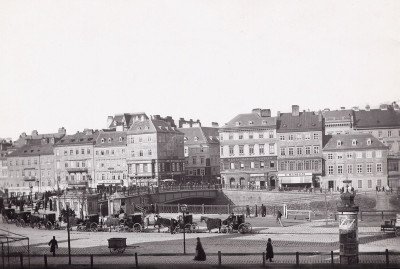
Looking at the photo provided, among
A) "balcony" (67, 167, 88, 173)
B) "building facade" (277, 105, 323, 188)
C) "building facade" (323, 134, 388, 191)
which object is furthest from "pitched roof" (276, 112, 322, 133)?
"balcony" (67, 167, 88, 173)

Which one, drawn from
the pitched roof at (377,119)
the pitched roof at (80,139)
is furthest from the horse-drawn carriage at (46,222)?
the pitched roof at (377,119)

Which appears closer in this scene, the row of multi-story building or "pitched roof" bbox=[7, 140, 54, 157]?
the row of multi-story building

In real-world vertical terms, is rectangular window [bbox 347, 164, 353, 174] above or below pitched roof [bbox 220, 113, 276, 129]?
below

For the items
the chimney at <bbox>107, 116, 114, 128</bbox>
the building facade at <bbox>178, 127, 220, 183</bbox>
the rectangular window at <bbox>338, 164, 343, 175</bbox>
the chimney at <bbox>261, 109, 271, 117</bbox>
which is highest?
the chimney at <bbox>107, 116, 114, 128</bbox>

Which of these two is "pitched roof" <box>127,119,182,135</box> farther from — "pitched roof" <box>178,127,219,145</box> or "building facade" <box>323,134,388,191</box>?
"building facade" <box>323,134,388,191</box>

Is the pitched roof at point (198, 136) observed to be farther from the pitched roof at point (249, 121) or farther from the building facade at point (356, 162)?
the building facade at point (356, 162)

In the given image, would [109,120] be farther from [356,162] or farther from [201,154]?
[356,162]
